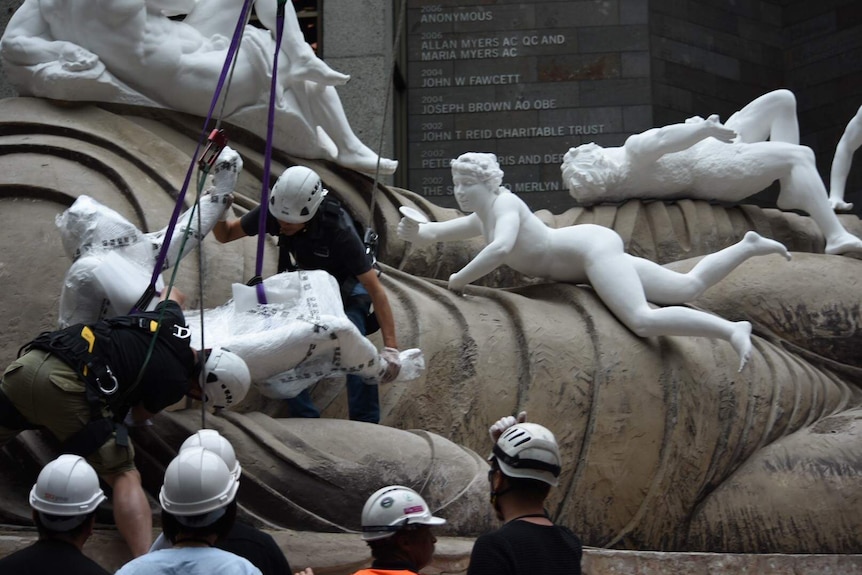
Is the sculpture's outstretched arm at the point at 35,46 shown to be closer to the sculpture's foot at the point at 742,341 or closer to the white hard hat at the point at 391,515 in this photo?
the sculpture's foot at the point at 742,341

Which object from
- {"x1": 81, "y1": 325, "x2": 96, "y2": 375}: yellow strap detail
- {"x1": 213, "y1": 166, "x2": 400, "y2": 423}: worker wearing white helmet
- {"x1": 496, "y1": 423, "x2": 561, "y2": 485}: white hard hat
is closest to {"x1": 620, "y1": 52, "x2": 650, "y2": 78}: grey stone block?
{"x1": 213, "y1": 166, "x2": 400, "y2": 423}: worker wearing white helmet

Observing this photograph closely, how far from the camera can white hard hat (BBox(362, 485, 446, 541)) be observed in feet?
12.2

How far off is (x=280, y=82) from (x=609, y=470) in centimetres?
272

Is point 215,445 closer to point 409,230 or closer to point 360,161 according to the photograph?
point 409,230

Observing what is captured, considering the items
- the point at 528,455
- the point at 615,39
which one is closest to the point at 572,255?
the point at 528,455

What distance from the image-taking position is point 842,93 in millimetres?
13414

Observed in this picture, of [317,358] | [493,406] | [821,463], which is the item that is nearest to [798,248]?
[821,463]

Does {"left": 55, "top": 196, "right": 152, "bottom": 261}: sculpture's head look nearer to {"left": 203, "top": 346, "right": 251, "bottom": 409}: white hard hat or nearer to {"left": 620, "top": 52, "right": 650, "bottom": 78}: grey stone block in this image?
{"left": 203, "top": 346, "right": 251, "bottom": 409}: white hard hat

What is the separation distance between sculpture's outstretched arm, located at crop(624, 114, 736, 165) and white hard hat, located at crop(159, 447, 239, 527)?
5.11 meters

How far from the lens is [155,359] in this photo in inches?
211

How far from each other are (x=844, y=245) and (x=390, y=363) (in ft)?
11.2

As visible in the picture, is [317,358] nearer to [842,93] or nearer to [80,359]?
[80,359]

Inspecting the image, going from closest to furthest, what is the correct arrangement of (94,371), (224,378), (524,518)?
(524,518) → (94,371) → (224,378)

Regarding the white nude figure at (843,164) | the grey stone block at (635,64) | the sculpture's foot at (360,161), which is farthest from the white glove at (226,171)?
the grey stone block at (635,64)
